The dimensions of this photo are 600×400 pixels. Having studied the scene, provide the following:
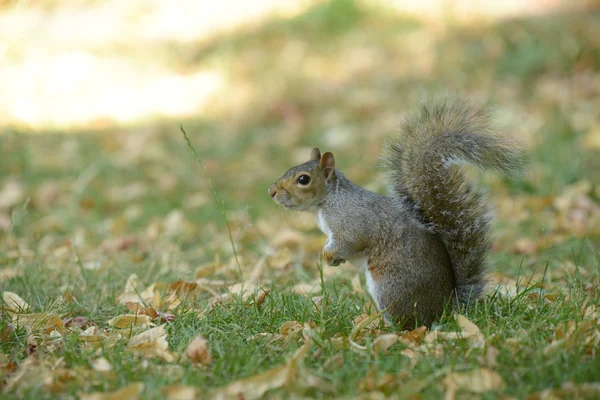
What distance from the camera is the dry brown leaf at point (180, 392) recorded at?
5.44 feet

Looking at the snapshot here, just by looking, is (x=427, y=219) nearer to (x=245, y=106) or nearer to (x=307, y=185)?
(x=307, y=185)

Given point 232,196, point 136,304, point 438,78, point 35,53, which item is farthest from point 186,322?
point 35,53

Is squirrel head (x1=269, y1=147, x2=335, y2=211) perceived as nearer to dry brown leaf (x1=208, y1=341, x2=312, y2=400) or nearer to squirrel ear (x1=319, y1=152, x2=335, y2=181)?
squirrel ear (x1=319, y1=152, x2=335, y2=181)

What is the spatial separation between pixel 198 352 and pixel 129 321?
1.37 ft

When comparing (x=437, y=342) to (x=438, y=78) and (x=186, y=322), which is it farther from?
(x=438, y=78)

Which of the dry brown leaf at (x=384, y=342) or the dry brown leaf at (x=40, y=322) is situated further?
the dry brown leaf at (x=40, y=322)

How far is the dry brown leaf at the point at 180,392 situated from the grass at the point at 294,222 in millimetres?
63

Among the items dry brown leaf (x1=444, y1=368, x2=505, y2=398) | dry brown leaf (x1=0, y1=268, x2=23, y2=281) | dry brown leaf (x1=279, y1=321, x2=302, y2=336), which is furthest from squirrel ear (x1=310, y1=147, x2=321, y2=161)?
dry brown leaf (x1=0, y1=268, x2=23, y2=281)

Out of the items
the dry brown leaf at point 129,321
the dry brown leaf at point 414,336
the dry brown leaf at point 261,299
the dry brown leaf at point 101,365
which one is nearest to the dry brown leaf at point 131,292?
the dry brown leaf at point 129,321

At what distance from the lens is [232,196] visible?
471 cm

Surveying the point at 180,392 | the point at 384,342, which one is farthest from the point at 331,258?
the point at 180,392

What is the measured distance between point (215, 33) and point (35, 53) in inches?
77.0

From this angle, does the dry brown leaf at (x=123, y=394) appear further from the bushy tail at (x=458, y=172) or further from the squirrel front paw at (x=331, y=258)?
the bushy tail at (x=458, y=172)

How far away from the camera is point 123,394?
1.66 metres
